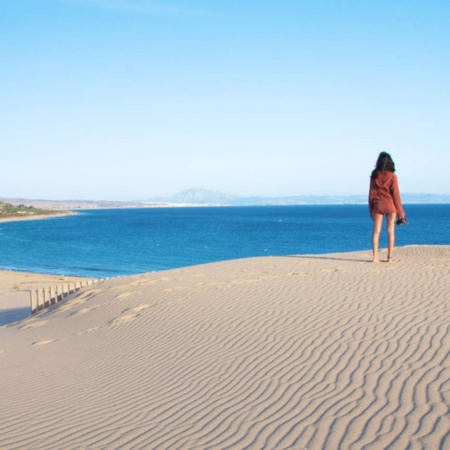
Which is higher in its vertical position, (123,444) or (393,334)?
(393,334)

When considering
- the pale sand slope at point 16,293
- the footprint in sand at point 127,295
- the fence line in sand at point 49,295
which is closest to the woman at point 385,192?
the footprint in sand at point 127,295

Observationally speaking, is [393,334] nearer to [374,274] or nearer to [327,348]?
[327,348]

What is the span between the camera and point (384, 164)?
13312 mm

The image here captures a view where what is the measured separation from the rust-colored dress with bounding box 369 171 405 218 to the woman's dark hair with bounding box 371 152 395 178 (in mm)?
75

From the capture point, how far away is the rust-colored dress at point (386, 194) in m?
13.2

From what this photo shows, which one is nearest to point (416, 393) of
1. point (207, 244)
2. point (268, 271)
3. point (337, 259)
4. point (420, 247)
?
point (268, 271)

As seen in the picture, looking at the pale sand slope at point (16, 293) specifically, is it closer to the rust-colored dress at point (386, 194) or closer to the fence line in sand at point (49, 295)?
the fence line in sand at point (49, 295)

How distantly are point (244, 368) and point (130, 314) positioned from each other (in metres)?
4.63

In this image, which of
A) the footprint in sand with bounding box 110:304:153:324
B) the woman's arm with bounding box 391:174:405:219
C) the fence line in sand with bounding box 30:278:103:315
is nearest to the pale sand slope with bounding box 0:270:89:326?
the fence line in sand with bounding box 30:278:103:315

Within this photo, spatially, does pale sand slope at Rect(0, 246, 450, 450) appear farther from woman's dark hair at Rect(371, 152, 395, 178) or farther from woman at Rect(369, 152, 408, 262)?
woman's dark hair at Rect(371, 152, 395, 178)

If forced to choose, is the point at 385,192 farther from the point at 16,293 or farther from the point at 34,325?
the point at 16,293

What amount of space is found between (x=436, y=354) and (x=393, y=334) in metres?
0.98

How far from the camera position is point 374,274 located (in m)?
12.1

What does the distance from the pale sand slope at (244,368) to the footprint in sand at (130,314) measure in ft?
0.19
